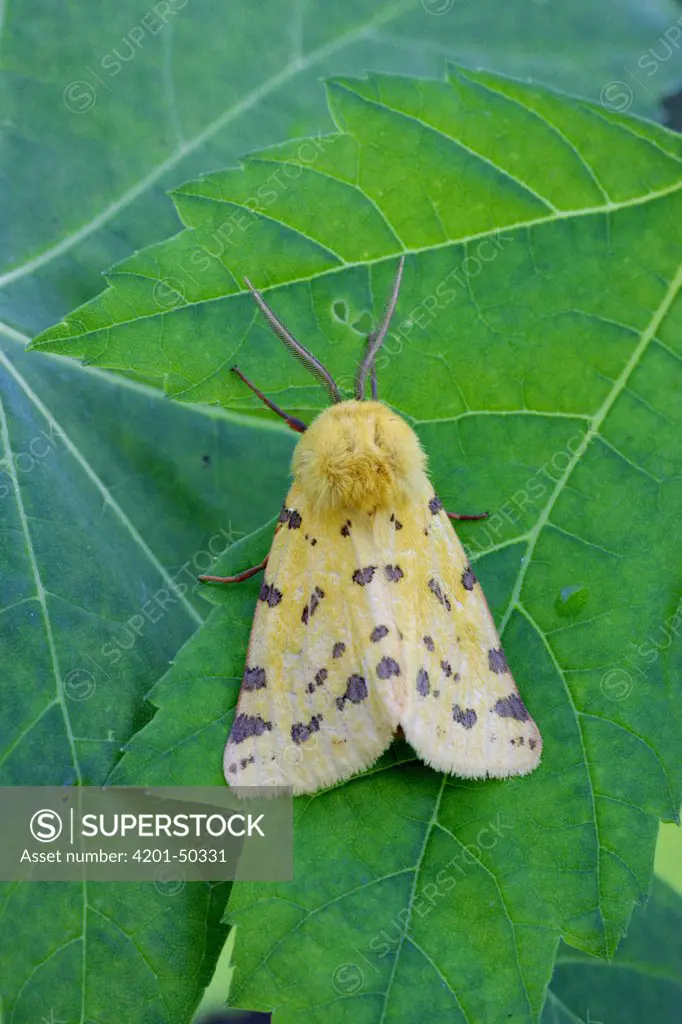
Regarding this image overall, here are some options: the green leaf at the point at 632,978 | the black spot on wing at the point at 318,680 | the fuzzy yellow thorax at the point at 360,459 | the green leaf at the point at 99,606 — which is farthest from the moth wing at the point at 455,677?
the green leaf at the point at 632,978

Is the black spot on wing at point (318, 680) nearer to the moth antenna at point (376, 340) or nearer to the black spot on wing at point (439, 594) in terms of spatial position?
the black spot on wing at point (439, 594)

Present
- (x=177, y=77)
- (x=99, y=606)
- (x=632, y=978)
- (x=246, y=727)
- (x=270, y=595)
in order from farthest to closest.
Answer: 1. (x=632, y=978)
2. (x=177, y=77)
3. (x=99, y=606)
4. (x=270, y=595)
5. (x=246, y=727)

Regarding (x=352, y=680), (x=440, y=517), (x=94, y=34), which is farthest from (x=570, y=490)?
(x=94, y=34)

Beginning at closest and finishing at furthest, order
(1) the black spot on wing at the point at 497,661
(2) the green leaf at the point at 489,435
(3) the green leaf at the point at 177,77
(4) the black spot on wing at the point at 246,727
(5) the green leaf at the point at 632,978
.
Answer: (2) the green leaf at the point at 489,435
(4) the black spot on wing at the point at 246,727
(1) the black spot on wing at the point at 497,661
(3) the green leaf at the point at 177,77
(5) the green leaf at the point at 632,978

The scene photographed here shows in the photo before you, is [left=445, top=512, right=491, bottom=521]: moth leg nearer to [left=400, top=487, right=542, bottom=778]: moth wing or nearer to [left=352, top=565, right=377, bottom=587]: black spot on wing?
[left=400, top=487, right=542, bottom=778]: moth wing

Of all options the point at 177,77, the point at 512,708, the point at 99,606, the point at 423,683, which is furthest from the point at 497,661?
the point at 177,77

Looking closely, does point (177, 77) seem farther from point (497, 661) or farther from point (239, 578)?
point (497, 661)
